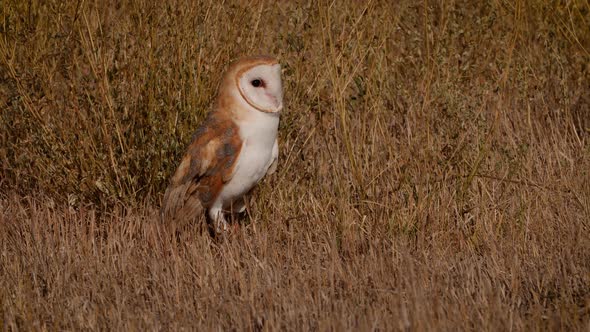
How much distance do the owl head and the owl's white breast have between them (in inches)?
2.2

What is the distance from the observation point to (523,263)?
14.8ft

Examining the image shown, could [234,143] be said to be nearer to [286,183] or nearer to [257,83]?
[257,83]

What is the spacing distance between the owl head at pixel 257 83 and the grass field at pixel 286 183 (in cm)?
29

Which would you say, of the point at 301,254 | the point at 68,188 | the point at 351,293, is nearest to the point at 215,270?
the point at 301,254

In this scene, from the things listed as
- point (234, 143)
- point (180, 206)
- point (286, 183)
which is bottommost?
point (180, 206)

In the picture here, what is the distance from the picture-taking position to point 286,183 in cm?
570

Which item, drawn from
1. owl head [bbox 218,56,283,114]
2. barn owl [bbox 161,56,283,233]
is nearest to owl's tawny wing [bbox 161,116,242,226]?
barn owl [bbox 161,56,283,233]

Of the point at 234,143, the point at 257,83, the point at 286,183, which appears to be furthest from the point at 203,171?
the point at 286,183

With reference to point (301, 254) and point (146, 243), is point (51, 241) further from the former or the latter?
point (301, 254)

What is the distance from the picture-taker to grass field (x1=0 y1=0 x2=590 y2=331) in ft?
14.0

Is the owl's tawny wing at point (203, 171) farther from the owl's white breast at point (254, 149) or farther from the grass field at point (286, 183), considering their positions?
the grass field at point (286, 183)

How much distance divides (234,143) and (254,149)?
0.10 metres

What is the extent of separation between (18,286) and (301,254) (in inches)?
52.4

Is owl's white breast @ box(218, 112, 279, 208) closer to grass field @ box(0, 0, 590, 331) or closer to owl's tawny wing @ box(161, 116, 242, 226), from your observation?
Answer: owl's tawny wing @ box(161, 116, 242, 226)
